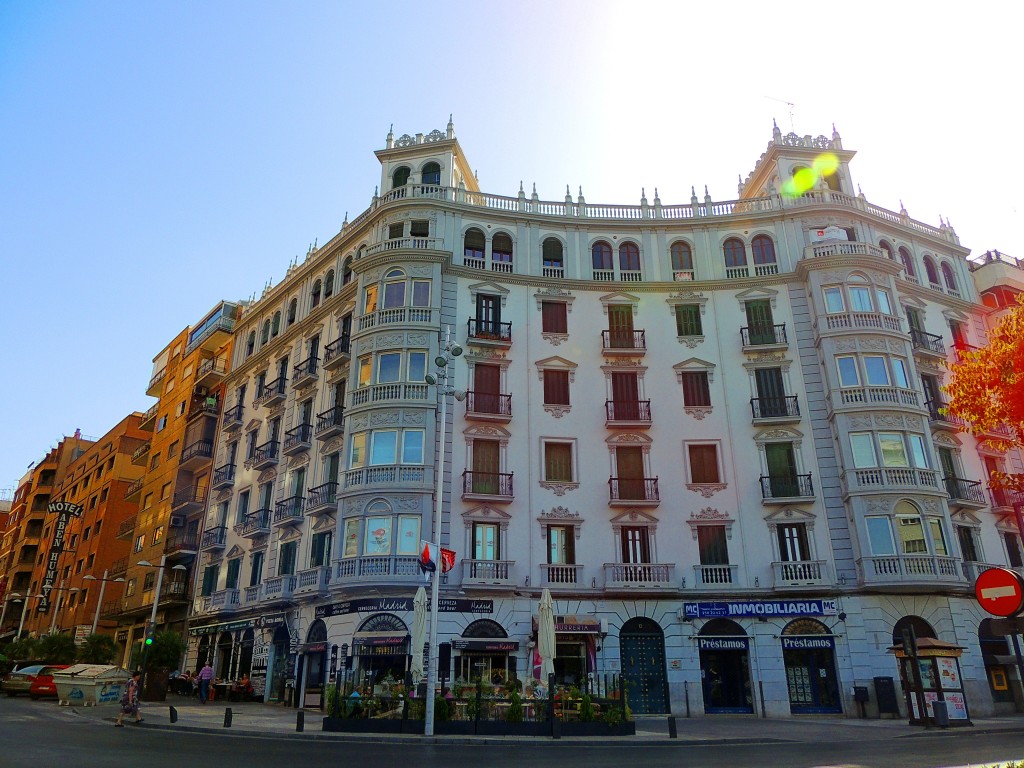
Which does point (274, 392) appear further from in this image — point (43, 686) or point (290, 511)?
point (43, 686)

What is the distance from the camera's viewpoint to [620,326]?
1409 inches

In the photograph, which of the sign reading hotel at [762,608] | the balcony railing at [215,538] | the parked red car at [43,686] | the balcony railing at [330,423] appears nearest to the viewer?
the sign reading hotel at [762,608]

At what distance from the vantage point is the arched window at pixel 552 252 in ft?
122

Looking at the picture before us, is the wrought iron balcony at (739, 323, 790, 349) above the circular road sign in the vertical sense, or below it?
above

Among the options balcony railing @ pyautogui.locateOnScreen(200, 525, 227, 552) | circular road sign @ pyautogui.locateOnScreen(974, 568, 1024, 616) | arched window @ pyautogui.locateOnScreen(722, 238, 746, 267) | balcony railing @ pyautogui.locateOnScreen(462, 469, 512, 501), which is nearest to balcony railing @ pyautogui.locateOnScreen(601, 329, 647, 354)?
arched window @ pyautogui.locateOnScreen(722, 238, 746, 267)

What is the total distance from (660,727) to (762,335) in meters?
19.0

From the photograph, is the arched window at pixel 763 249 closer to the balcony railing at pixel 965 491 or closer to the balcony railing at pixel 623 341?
the balcony railing at pixel 623 341

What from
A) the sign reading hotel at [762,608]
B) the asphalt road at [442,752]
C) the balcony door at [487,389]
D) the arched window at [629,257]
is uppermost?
the arched window at [629,257]

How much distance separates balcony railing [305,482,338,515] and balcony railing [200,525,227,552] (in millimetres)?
10114

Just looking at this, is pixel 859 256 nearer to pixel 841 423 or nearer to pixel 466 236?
pixel 841 423

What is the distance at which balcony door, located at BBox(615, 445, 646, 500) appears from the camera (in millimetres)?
32094

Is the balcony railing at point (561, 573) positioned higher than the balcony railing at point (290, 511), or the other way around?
the balcony railing at point (290, 511)

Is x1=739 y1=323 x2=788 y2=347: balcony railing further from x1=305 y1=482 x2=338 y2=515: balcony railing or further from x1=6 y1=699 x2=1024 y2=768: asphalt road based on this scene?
x1=305 y1=482 x2=338 y2=515: balcony railing

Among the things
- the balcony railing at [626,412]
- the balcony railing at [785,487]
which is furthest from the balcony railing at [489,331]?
the balcony railing at [785,487]
